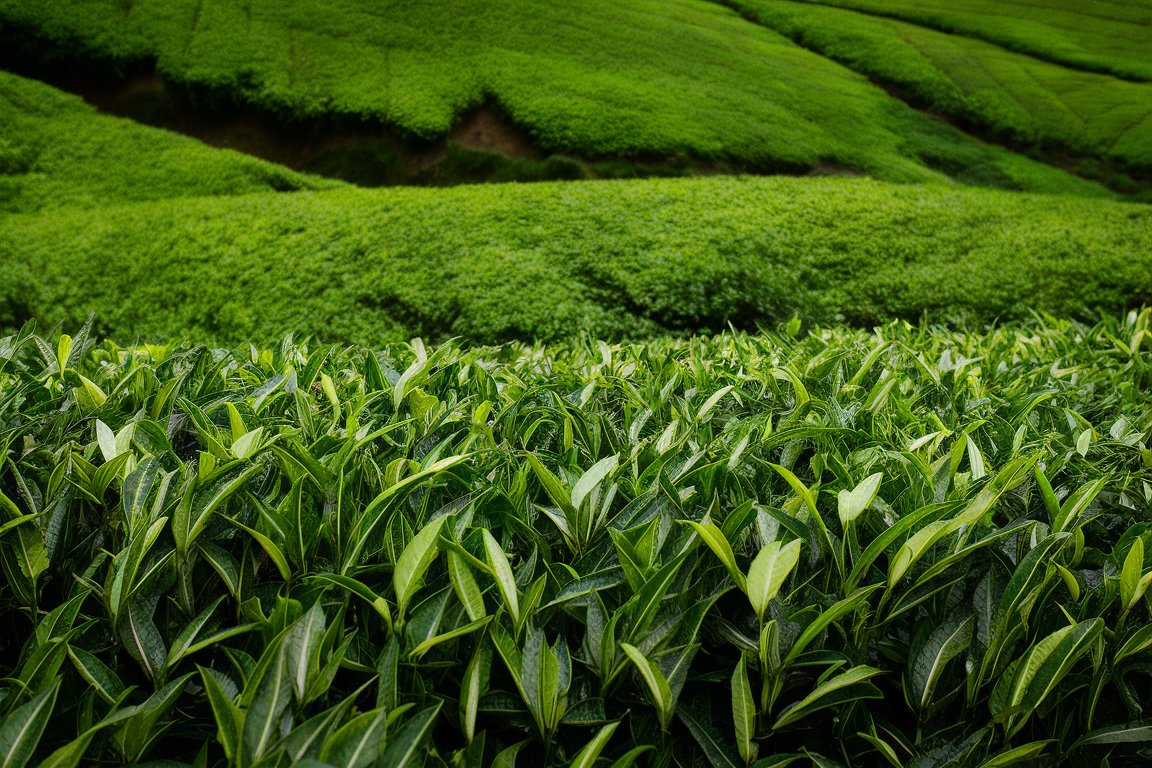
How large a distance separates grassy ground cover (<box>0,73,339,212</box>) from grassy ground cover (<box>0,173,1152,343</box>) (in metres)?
1.43

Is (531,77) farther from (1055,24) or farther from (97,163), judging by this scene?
(1055,24)

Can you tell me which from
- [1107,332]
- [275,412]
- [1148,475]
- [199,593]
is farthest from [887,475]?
[1107,332]

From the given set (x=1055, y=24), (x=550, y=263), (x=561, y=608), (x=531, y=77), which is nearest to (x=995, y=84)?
(x=1055, y=24)

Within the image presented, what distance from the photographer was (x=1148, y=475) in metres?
1.33

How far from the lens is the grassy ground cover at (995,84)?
13.2 metres

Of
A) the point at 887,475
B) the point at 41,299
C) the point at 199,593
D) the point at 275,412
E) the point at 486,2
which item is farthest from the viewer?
the point at 486,2

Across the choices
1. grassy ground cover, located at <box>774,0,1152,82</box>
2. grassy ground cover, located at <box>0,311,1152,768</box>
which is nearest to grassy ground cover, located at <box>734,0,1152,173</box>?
grassy ground cover, located at <box>774,0,1152,82</box>

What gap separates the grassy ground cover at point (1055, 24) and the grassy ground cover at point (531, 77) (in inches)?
186

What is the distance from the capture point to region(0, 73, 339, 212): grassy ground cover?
9.06m

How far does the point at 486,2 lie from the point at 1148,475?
1549 cm

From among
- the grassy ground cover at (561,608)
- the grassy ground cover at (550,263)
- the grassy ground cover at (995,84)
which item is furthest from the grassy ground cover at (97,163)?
the grassy ground cover at (995,84)

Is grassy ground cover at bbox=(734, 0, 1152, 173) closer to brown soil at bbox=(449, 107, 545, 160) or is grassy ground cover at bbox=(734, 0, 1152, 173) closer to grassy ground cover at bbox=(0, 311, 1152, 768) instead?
brown soil at bbox=(449, 107, 545, 160)

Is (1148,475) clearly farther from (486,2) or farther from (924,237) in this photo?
(486,2)

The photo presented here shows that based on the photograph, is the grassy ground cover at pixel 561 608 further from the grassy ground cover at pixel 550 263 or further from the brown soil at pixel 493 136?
the brown soil at pixel 493 136
